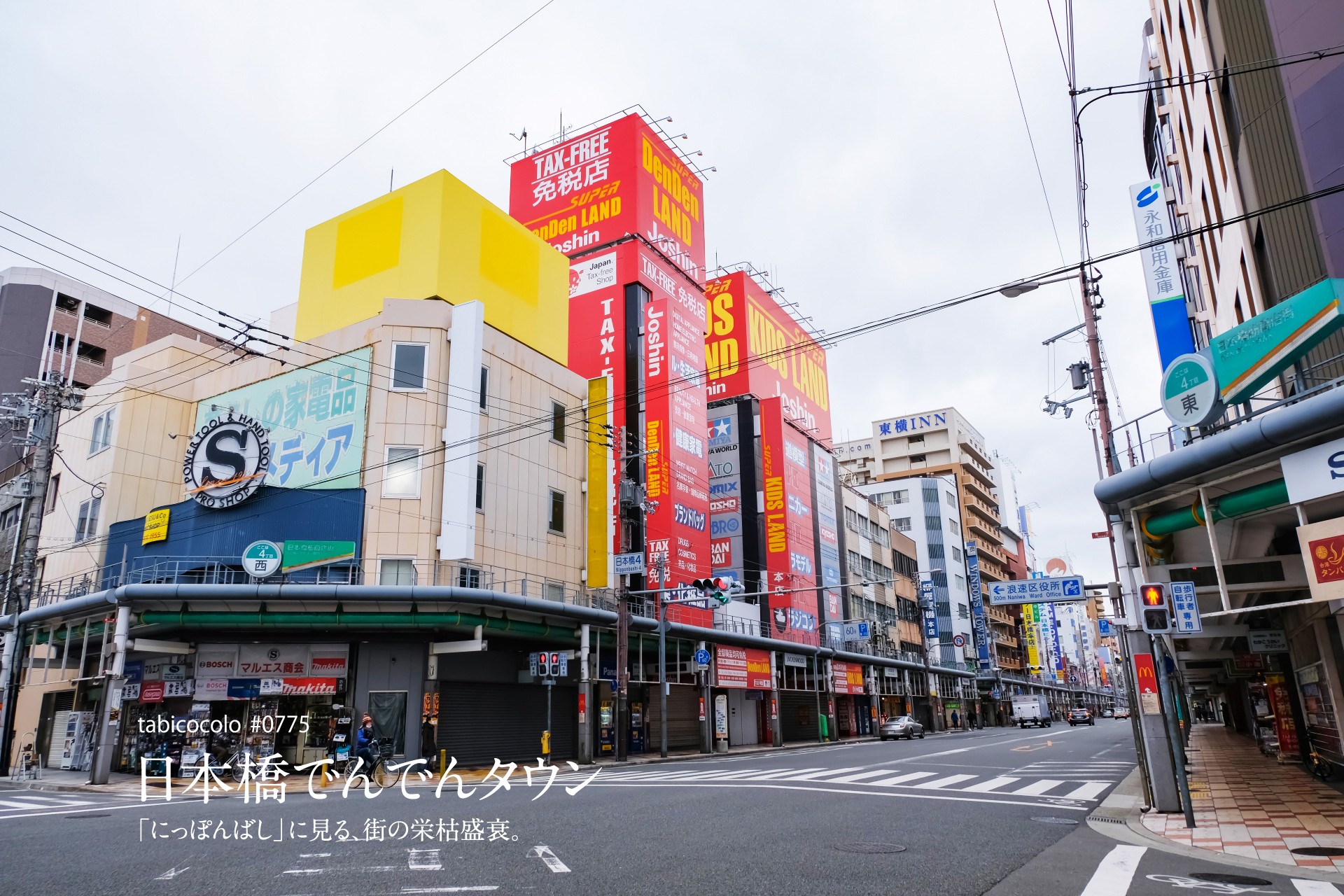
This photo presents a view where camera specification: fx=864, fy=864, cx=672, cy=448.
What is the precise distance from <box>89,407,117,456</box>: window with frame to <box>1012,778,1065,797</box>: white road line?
3547 centimetres

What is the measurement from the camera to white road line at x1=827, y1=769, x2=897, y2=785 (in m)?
19.7

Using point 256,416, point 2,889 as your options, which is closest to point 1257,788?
point 2,889

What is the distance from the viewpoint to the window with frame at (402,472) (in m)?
31.1

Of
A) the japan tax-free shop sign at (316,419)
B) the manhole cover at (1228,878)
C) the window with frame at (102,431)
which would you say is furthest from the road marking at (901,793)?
the window with frame at (102,431)

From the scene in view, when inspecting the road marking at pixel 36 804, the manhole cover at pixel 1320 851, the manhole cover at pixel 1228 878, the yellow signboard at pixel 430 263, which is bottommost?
the manhole cover at pixel 1320 851

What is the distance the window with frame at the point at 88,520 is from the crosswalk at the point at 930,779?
24028mm

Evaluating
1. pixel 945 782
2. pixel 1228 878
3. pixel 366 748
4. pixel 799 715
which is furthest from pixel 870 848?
pixel 799 715

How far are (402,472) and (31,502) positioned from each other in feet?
38.7

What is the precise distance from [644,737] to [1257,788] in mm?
26651

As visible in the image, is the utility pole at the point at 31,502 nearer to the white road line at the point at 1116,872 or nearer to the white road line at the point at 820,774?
the white road line at the point at 820,774

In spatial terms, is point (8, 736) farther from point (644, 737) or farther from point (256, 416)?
point (644, 737)

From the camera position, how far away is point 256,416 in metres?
34.8

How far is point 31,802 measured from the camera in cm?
1772

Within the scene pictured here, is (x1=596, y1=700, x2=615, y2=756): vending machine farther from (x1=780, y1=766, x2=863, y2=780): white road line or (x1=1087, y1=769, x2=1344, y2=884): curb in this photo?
(x1=1087, y1=769, x2=1344, y2=884): curb
